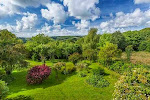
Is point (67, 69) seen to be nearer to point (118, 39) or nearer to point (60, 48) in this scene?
point (60, 48)

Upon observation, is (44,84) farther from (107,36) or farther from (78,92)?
(107,36)

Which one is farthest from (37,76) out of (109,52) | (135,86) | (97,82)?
(109,52)

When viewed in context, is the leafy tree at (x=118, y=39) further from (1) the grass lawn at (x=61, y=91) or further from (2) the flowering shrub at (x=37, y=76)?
(2) the flowering shrub at (x=37, y=76)

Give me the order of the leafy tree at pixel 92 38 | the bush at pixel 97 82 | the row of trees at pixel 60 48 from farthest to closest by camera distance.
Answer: the leafy tree at pixel 92 38 < the row of trees at pixel 60 48 < the bush at pixel 97 82

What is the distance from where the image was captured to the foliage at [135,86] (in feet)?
13.5

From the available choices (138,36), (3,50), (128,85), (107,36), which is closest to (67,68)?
(3,50)

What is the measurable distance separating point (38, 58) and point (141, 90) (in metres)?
24.7

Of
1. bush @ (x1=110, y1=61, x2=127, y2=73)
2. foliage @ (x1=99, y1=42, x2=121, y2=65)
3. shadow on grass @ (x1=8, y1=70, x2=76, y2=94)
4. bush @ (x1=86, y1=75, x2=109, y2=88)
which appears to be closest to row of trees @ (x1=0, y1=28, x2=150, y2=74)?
foliage @ (x1=99, y1=42, x2=121, y2=65)

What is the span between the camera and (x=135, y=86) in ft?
14.3

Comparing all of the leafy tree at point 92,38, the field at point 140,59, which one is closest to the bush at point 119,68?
the field at point 140,59

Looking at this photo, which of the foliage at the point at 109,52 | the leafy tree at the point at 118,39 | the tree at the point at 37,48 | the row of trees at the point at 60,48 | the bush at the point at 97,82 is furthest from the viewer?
the leafy tree at the point at 118,39

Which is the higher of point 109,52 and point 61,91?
point 109,52

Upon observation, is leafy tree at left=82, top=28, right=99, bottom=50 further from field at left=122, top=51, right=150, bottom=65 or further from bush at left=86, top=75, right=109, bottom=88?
bush at left=86, top=75, right=109, bottom=88

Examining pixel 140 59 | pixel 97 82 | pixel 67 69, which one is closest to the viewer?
pixel 97 82
